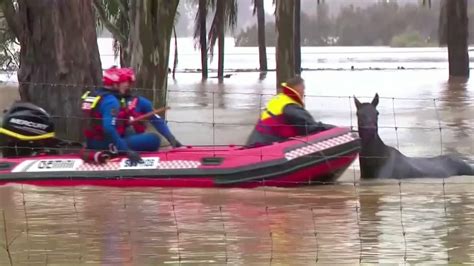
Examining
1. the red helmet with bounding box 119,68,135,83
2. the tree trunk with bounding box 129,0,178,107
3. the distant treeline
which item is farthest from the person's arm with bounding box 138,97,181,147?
the distant treeline

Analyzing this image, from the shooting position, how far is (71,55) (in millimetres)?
15164

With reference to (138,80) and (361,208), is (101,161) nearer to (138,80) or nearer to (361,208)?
(361,208)

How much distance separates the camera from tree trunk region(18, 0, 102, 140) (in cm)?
1512

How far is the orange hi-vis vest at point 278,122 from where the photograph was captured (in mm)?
11172

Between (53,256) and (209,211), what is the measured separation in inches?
91.9

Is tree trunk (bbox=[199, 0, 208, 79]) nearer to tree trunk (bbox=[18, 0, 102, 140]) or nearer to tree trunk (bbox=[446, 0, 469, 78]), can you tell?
tree trunk (bbox=[446, 0, 469, 78])

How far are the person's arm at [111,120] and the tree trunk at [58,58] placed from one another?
4.06m

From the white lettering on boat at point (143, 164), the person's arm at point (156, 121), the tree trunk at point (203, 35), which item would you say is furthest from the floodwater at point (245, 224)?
the tree trunk at point (203, 35)

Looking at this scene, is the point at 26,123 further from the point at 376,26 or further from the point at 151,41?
the point at 376,26

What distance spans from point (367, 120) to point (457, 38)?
2407 cm

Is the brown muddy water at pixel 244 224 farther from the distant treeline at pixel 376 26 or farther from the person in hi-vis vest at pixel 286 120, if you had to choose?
the distant treeline at pixel 376 26

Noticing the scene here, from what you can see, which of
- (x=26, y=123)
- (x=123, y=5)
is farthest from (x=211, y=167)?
(x=123, y=5)

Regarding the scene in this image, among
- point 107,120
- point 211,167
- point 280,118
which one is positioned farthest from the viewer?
point 280,118

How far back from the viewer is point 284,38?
21266mm
